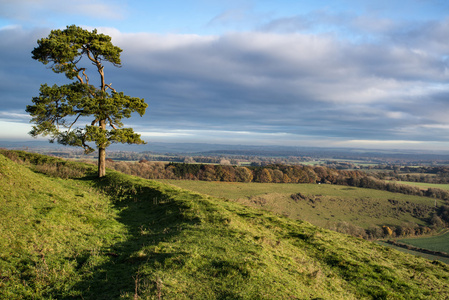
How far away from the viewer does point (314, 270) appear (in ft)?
34.0

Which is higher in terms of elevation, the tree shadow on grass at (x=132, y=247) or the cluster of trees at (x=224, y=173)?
the tree shadow on grass at (x=132, y=247)

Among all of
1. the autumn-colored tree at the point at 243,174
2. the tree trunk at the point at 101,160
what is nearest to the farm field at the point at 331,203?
the autumn-colored tree at the point at 243,174

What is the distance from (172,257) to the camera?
28.9 feet

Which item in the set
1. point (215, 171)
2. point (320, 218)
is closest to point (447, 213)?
point (320, 218)

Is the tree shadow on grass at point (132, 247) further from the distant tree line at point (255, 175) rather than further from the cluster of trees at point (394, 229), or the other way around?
the distant tree line at point (255, 175)

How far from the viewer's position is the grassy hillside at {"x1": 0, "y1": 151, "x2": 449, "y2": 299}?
7.28 m

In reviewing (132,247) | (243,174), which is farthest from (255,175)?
(132,247)

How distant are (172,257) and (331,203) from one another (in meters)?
79.2

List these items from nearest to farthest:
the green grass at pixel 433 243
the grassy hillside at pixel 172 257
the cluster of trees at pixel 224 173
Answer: the grassy hillside at pixel 172 257 → the green grass at pixel 433 243 → the cluster of trees at pixel 224 173

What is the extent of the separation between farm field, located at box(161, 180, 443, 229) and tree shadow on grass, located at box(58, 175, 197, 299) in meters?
46.7

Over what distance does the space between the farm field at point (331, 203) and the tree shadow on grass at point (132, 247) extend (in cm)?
4671

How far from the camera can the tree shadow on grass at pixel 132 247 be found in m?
7.32

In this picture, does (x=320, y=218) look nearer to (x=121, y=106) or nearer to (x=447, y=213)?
(x=447, y=213)

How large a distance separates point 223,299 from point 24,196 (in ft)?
39.5
